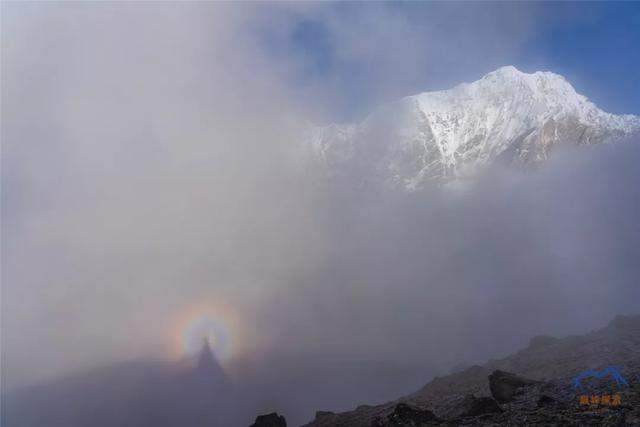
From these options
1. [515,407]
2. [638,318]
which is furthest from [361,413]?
[638,318]

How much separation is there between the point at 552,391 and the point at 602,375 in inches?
293

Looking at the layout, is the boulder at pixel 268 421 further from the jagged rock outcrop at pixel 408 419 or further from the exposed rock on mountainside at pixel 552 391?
the jagged rock outcrop at pixel 408 419

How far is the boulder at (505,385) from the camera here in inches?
1810

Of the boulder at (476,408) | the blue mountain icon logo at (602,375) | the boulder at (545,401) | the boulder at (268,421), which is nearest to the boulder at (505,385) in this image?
the boulder at (476,408)

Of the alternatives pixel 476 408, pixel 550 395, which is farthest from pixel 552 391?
pixel 476 408

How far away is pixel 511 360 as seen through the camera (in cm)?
8500

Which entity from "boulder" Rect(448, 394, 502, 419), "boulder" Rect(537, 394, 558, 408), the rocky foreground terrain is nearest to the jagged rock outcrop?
Answer: the rocky foreground terrain

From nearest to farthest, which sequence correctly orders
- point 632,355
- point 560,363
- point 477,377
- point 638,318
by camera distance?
point 632,355
point 560,363
point 477,377
point 638,318

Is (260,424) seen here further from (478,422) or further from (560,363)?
(560,363)

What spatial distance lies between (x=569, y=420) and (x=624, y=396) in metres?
7.61

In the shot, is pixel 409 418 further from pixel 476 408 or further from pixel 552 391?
pixel 552 391

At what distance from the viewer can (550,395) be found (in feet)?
139

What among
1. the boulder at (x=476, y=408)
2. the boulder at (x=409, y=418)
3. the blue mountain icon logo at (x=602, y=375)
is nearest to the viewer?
the boulder at (x=476, y=408)

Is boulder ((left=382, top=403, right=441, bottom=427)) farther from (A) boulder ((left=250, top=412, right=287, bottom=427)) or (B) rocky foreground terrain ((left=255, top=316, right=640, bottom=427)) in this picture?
(A) boulder ((left=250, top=412, right=287, bottom=427))
